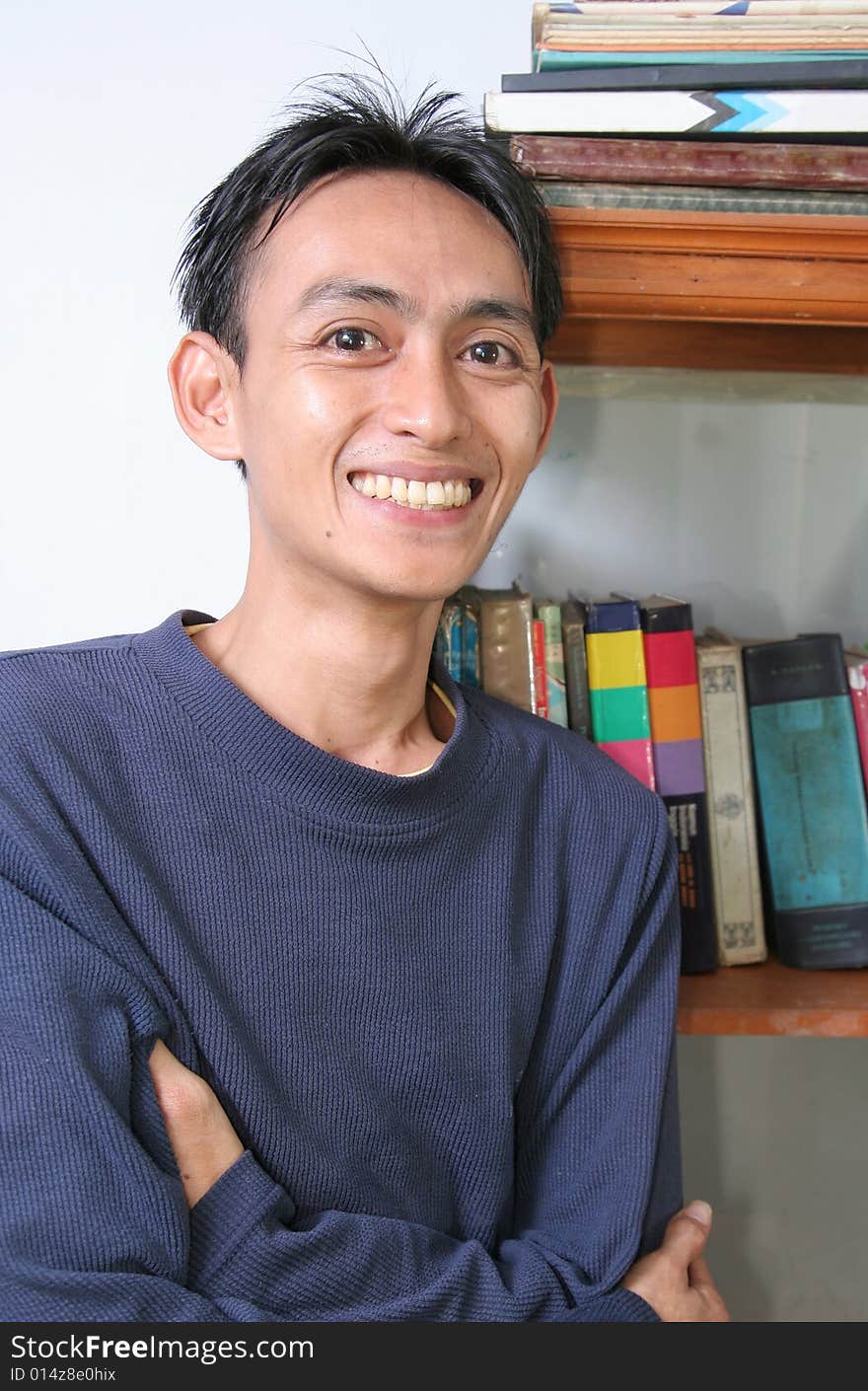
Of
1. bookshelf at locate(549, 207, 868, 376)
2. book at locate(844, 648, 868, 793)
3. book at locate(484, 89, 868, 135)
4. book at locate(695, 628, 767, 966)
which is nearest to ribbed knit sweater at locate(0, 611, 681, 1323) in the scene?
book at locate(695, 628, 767, 966)

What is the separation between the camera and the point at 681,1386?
3.09 feet

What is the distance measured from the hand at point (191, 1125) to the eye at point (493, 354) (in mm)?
596

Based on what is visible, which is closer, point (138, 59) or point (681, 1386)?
point (681, 1386)

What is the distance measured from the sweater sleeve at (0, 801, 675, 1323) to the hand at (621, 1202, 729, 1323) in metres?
0.02

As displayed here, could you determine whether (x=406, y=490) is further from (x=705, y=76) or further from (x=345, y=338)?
(x=705, y=76)

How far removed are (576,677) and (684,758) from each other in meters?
0.13

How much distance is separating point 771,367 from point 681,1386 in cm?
104

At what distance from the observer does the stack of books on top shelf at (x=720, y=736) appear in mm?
1229

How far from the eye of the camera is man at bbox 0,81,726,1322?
0.88 m

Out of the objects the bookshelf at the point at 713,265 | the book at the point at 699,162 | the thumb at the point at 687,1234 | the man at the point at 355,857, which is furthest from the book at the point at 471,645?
the thumb at the point at 687,1234

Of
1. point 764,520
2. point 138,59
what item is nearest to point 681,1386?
point 764,520

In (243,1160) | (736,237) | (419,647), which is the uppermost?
(736,237)

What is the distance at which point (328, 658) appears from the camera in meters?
1.06

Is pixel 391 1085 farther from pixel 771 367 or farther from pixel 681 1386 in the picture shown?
pixel 771 367
